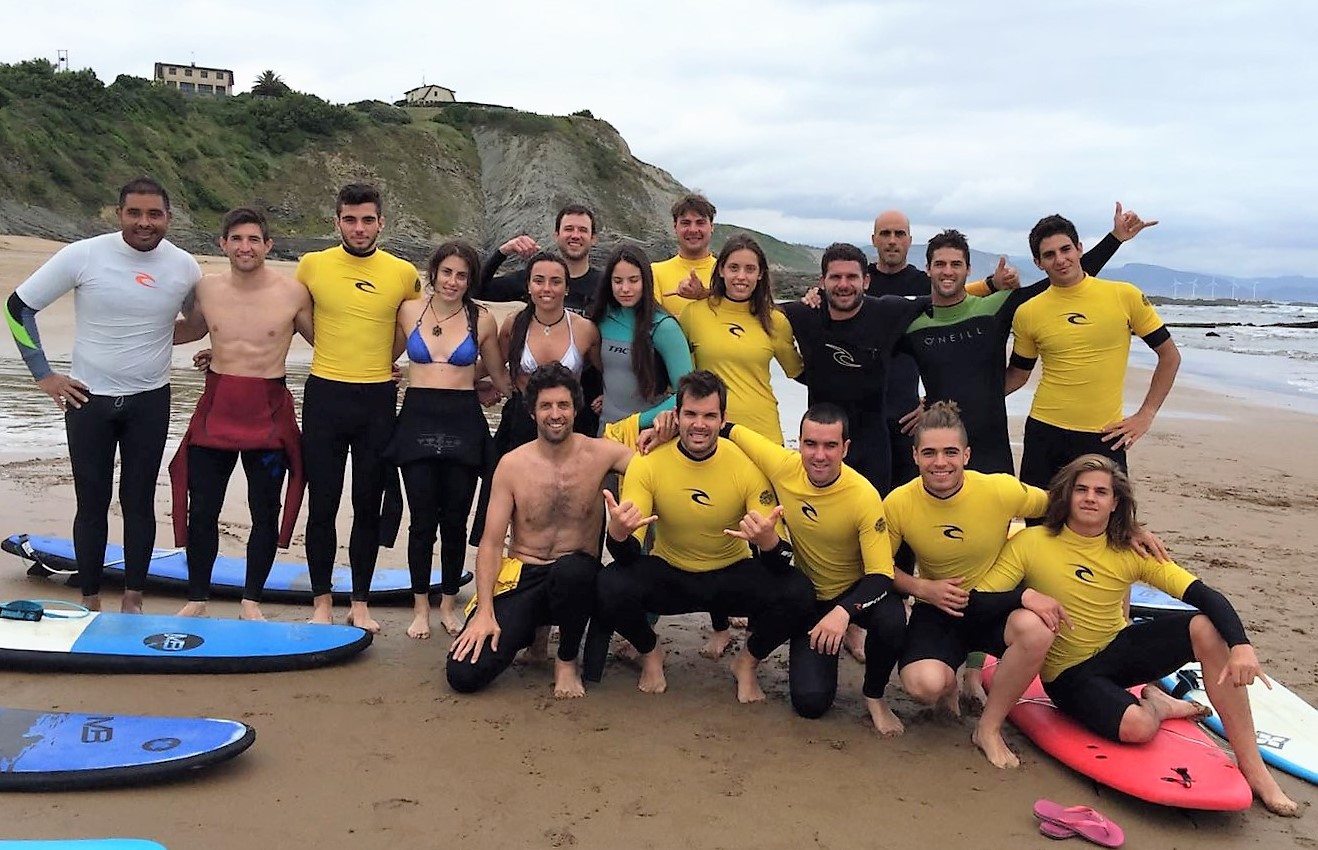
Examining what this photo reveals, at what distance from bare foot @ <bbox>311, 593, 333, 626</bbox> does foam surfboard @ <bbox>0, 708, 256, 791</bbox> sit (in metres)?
1.34

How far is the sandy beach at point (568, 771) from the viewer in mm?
3080

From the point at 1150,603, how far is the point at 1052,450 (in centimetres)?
114

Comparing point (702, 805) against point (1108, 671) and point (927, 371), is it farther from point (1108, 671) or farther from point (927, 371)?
point (927, 371)

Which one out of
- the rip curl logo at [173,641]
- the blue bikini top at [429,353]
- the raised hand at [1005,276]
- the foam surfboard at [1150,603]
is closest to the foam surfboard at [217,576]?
the rip curl logo at [173,641]

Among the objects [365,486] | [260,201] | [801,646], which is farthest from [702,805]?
[260,201]

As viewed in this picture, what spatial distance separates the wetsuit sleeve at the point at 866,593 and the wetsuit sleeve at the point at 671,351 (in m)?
1.27

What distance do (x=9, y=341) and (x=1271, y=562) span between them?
16.7 m

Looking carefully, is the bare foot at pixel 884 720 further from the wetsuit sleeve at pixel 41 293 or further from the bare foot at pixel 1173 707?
the wetsuit sleeve at pixel 41 293

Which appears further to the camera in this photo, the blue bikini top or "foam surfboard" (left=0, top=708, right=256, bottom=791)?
the blue bikini top

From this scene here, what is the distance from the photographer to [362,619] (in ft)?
16.1

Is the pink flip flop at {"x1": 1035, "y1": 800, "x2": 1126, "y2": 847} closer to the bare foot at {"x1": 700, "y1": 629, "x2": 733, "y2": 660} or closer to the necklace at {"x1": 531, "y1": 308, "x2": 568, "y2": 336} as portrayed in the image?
the bare foot at {"x1": 700, "y1": 629, "x2": 733, "y2": 660}

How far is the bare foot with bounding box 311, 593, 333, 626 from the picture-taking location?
16.0ft

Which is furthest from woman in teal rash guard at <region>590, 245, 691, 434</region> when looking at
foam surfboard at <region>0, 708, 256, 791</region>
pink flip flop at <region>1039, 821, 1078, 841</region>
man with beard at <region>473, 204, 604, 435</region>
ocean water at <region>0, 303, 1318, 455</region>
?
ocean water at <region>0, 303, 1318, 455</region>

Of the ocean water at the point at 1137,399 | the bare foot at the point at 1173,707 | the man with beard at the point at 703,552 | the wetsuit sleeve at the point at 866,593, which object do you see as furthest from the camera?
the ocean water at the point at 1137,399
